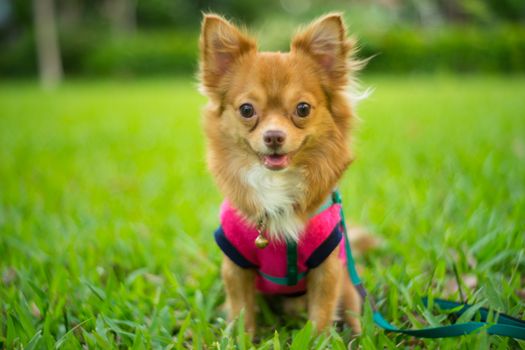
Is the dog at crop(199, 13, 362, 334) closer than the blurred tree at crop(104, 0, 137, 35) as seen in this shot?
Yes

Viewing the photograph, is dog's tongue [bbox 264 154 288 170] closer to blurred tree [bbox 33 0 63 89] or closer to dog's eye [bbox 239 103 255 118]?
dog's eye [bbox 239 103 255 118]

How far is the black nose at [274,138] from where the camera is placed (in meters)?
1.98

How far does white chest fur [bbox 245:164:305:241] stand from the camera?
2.12 m

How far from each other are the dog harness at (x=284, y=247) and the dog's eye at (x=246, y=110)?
1.48 feet

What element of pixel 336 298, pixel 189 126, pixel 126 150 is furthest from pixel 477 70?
pixel 336 298

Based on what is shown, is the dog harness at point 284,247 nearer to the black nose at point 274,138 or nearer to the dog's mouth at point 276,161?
the dog's mouth at point 276,161

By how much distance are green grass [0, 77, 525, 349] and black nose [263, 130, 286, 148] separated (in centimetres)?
53

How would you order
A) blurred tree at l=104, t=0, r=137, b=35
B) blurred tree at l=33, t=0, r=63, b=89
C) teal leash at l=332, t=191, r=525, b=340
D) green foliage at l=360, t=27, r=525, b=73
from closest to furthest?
teal leash at l=332, t=191, r=525, b=340, green foliage at l=360, t=27, r=525, b=73, blurred tree at l=33, t=0, r=63, b=89, blurred tree at l=104, t=0, r=137, b=35

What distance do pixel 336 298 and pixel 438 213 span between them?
1617 millimetres

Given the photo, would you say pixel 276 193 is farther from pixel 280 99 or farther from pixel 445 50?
pixel 445 50

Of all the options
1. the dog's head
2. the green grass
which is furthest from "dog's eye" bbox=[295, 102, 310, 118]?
the green grass

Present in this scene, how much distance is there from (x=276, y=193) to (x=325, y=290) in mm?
519

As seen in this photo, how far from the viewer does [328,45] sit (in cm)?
224

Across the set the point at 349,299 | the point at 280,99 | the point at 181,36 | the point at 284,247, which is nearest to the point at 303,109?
the point at 280,99
